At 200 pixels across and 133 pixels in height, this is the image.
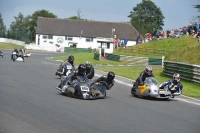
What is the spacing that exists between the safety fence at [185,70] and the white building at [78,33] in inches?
2360

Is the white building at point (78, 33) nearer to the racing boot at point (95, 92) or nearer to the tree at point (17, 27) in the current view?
the tree at point (17, 27)

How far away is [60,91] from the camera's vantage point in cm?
1652

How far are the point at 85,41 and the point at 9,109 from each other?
80.3 metres

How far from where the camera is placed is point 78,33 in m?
91.1

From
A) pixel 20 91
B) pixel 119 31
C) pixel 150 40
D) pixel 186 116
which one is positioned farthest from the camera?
pixel 119 31

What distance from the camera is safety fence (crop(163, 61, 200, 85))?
24233 millimetres

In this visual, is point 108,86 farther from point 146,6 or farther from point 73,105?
point 146,6

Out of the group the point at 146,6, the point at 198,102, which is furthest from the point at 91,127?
the point at 198,102

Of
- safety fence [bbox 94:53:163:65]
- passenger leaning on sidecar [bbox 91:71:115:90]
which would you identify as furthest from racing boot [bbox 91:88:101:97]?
safety fence [bbox 94:53:163:65]

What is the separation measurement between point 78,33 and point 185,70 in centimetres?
6621

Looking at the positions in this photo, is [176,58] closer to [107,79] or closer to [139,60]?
[139,60]

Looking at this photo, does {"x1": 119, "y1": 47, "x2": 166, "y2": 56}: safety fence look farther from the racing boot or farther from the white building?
the white building

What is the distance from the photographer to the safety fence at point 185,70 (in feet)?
79.5

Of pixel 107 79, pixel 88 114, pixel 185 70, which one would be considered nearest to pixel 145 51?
pixel 185 70
